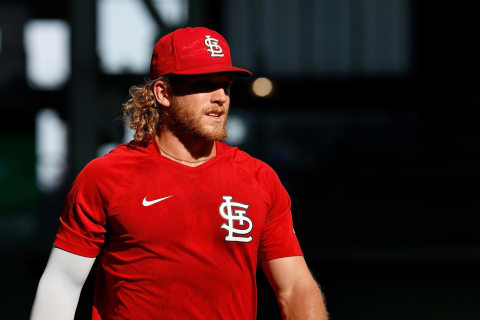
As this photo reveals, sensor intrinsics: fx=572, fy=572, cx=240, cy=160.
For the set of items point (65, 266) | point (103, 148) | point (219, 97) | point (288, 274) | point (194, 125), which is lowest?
point (103, 148)

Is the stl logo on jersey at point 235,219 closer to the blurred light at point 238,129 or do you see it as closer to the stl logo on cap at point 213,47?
the stl logo on cap at point 213,47

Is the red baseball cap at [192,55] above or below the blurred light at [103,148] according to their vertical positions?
above

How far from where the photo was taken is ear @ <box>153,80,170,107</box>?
260 centimetres

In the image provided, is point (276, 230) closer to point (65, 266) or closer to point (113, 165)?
point (113, 165)

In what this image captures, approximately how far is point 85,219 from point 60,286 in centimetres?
29

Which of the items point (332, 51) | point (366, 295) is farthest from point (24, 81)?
point (366, 295)

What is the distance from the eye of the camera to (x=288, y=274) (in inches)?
100

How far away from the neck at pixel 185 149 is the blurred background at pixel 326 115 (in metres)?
11.1

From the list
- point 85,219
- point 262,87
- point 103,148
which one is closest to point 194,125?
point 85,219

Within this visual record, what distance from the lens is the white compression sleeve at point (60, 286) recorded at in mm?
2312

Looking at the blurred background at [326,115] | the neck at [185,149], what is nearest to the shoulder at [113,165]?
the neck at [185,149]

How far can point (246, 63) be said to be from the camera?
15.4m

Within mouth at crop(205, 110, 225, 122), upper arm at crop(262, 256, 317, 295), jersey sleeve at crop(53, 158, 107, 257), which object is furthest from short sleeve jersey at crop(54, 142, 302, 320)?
mouth at crop(205, 110, 225, 122)

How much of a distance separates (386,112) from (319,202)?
10.3ft
